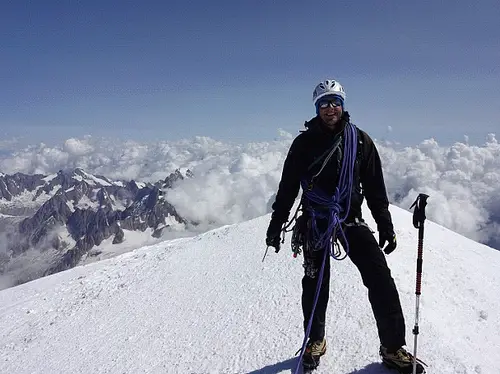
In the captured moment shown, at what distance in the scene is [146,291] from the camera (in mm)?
11586

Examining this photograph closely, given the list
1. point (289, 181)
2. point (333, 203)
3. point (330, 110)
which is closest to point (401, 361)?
point (333, 203)

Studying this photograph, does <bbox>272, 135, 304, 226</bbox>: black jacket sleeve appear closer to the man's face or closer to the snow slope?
the man's face

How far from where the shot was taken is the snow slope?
18.8ft

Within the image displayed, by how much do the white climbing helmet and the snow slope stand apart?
13.2 feet

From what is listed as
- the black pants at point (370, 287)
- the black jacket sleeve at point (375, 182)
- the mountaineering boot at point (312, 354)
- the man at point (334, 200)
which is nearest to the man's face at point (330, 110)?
the man at point (334, 200)

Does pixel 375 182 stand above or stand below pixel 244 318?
above

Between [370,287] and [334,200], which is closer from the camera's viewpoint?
[370,287]

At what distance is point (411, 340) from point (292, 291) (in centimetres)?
334

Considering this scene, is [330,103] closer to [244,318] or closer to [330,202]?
[330,202]

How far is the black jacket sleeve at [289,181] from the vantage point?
15.9ft

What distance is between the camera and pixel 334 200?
4.65 metres

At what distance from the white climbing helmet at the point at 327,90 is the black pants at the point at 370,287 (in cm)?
193

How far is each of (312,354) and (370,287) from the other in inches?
60.0

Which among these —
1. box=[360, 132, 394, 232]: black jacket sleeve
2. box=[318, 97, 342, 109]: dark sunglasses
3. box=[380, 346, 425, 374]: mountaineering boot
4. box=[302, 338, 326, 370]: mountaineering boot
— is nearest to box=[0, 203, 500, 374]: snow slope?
box=[302, 338, 326, 370]: mountaineering boot
